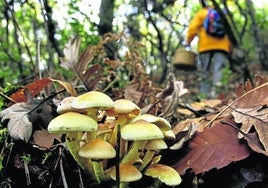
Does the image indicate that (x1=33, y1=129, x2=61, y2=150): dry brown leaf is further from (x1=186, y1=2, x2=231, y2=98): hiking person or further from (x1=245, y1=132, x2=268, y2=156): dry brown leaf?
(x1=186, y1=2, x2=231, y2=98): hiking person

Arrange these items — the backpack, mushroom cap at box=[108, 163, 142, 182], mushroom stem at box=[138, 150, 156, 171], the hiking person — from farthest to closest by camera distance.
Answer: the hiking person < the backpack < mushroom stem at box=[138, 150, 156, 171] < mushroom cap at box=[108, 163, 142, 182]

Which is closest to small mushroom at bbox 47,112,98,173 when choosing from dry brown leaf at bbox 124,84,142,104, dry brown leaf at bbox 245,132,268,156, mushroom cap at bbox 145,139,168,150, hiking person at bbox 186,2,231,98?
mushroom cap at bbox 145,139,168,150

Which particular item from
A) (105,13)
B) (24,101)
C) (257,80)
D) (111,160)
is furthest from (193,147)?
(105,13)

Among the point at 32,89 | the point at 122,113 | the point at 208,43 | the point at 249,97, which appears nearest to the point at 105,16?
the point at 32,89

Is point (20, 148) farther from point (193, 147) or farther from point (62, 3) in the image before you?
point (62, 3)

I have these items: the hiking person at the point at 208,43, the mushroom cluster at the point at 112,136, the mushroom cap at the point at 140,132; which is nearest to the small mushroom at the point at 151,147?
the mushroom cluster at the point at 112,136

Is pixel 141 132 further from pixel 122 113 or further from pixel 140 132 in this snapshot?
pixel 122 113
